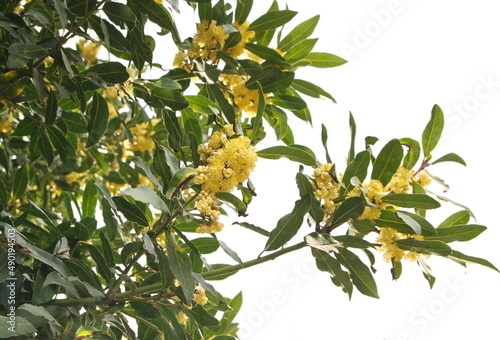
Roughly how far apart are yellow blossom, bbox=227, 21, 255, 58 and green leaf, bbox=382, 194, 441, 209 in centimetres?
77

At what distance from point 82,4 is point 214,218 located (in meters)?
0.82

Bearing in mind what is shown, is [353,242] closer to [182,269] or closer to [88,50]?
[182,269]

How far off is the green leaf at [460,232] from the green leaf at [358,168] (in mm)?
284

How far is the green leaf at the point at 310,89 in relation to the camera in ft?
6.52

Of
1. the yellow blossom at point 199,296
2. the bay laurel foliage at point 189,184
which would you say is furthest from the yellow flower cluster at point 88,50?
the yellow blossom at point 199,296

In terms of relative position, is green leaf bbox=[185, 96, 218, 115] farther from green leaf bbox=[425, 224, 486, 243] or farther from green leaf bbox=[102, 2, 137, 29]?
green leaf bbox=[425, 224, 486, 243]

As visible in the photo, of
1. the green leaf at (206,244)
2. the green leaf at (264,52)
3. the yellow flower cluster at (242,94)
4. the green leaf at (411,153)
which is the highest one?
the green leaf at (411,153)

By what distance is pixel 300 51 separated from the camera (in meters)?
2.02

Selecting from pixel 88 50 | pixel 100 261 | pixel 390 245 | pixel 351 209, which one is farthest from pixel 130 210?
pixel 88 50

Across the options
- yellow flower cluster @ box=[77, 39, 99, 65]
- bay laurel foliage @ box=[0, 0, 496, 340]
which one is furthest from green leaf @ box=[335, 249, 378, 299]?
yellow flower cluster @ box=[77, 39, 99, 65]

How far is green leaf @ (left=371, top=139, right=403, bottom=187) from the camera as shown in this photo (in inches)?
59.1

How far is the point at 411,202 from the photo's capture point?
144 cm

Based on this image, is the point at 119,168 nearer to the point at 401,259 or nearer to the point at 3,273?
the point at 3,273

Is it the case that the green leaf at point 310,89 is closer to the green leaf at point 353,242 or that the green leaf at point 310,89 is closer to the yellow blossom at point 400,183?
the yellow blossom at point 400,183
